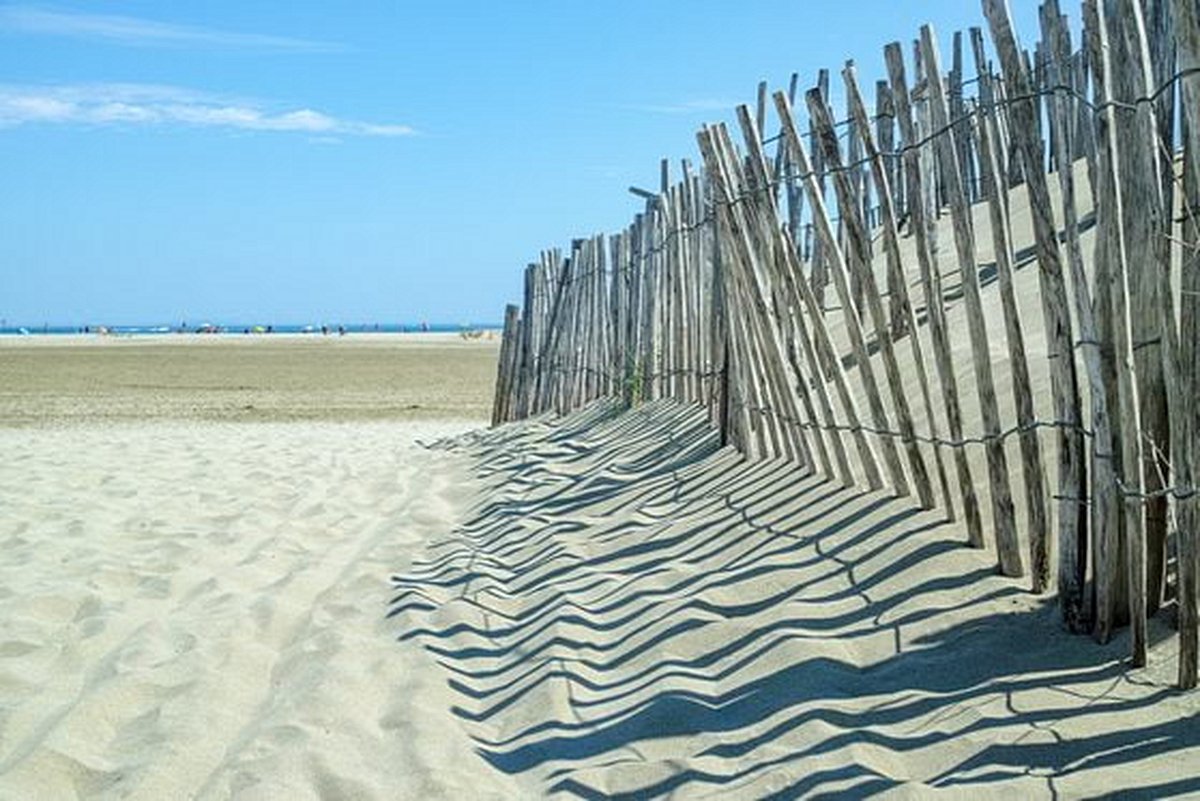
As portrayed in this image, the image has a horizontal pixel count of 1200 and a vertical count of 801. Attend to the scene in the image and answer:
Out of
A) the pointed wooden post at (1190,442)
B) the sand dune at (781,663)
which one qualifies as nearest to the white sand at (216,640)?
the sand dune at (781,663)

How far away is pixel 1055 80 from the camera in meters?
3.17

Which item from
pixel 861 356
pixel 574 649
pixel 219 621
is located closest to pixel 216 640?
pixel 219 621

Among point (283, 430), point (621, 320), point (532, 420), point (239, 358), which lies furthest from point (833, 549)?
point (239, 358)

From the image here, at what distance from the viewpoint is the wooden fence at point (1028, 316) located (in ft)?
9.03

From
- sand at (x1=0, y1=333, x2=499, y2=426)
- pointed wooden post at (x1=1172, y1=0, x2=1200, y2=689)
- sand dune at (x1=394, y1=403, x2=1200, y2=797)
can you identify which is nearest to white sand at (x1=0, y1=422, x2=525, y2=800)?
sand dune at (x1=394, y1=403, x2=1200, y2=797)

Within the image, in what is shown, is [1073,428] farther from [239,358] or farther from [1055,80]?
[239,358]

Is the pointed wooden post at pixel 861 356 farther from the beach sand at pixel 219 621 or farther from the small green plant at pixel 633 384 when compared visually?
the small green plant at pixel 633 384

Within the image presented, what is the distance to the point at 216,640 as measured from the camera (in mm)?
4238

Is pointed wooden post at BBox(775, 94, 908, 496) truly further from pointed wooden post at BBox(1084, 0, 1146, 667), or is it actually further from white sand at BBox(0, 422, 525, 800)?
white sand at BBox(0, 422, 525, 800)

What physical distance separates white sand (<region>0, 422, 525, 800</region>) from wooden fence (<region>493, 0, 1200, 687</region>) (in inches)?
59.3

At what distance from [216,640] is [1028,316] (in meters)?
3.55

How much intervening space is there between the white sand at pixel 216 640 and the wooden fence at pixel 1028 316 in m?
1.51

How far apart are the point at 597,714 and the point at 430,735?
0.42 meters

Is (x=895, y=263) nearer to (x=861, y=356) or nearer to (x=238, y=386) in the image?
(x=861, y=356)
